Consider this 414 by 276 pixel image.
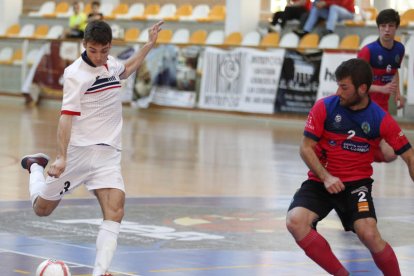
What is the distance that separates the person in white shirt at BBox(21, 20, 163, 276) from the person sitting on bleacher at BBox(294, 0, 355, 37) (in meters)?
20.0

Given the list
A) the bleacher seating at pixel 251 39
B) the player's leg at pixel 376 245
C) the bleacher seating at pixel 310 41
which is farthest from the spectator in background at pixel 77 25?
the player's leg at pixel 376 245

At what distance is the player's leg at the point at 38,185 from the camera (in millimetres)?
8562

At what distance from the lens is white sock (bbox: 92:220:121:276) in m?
7.53

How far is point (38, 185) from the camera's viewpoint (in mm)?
8898

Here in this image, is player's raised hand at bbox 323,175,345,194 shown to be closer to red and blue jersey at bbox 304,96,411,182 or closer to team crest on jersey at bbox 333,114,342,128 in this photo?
red and blue jersey at bbox 304,96,411,182

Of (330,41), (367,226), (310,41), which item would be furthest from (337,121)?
(310,41)

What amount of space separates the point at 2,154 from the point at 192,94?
1223 centimetres

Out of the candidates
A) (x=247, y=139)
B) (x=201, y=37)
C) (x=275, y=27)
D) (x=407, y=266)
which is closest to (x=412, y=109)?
(x=247, y=139)

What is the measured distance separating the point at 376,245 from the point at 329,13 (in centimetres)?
2073

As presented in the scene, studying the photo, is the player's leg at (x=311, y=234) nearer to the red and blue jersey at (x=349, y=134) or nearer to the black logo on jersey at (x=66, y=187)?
the red and blue jersey at (x=349, y=134)

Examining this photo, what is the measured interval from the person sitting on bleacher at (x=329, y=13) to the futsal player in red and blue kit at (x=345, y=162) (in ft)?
65.9

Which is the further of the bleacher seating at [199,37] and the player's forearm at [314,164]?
the bleacher seating at [199,37]

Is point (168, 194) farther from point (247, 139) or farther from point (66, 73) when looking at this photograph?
point (247, 139)

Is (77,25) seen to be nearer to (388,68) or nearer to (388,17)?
(388,68)
